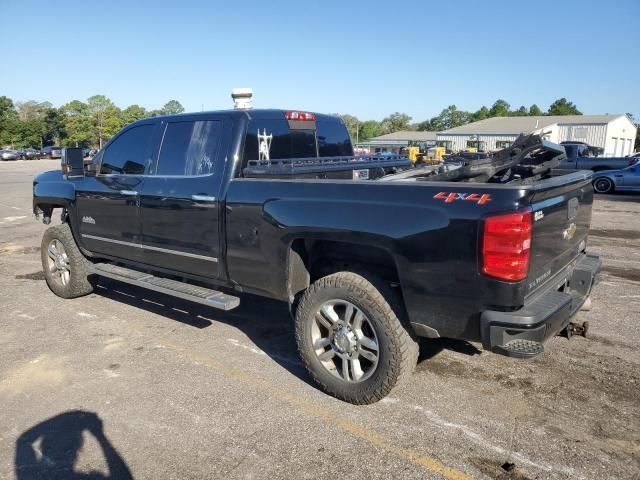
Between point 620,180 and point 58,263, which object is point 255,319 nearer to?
point 58,263

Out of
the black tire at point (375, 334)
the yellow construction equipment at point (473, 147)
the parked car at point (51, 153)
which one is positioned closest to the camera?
the black tire at point (375, 334)

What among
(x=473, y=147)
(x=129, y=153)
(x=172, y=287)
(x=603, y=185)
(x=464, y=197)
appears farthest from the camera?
(x=473, y=147)

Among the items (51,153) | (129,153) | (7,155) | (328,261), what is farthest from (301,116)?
(51,153)

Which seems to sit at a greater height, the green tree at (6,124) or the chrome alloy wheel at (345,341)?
the green tree at (6,124)

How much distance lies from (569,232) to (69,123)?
8783 cm

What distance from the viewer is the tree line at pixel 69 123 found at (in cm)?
7600

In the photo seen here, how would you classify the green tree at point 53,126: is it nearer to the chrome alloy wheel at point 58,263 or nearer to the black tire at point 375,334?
the chrome alloy wheel at point 58,263

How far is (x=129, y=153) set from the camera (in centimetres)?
501

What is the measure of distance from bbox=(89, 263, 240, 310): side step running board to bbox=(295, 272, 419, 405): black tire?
2.46 ft

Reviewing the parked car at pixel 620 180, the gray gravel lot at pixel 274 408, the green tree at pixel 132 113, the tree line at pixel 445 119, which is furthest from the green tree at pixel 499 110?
the gray gravel lot at pixel 274 408

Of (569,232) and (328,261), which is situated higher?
(569,232)

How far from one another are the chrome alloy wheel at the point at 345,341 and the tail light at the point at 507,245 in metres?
0.92

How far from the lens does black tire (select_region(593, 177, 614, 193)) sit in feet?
59.3

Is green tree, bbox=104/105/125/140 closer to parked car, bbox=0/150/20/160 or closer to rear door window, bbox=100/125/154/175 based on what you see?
parked car, bbox=0/150/20/160
